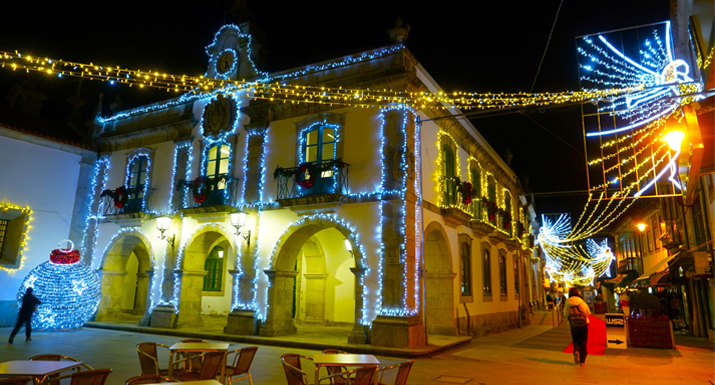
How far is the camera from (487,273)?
1861 cm

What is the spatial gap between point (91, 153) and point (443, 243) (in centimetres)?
1412

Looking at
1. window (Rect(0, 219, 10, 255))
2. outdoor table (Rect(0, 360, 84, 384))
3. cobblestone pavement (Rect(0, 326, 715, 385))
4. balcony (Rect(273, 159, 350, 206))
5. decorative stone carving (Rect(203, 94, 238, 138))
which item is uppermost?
decorative stone carving (Rect(203, 94, 238, 138))

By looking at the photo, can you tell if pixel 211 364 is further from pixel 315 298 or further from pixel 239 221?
pixel 315 298

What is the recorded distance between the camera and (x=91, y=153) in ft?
61.7

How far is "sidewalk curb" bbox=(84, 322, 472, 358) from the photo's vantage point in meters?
11.1

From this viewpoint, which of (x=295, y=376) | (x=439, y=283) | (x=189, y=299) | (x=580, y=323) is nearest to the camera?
(x=295, y=376)

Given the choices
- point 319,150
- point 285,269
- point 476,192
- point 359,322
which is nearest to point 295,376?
point 359,322

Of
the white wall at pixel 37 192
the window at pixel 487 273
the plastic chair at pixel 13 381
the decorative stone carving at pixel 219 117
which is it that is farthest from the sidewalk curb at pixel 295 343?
the plastic chair at pixel 13 381

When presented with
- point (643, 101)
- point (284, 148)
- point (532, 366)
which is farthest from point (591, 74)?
point (284, 148)

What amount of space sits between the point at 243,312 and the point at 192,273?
2.83 meters

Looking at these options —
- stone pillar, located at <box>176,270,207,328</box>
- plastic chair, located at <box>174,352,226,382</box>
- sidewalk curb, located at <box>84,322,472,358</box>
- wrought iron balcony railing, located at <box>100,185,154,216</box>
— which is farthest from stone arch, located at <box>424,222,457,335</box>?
wrought iron balcony railing, located at <box>100,185,154,216</box>

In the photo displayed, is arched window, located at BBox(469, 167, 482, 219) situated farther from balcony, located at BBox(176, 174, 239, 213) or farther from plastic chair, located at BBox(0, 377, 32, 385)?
plastic chair, located at BBox(0, 377, 32, 385)

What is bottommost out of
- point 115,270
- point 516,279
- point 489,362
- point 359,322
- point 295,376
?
point 489,362

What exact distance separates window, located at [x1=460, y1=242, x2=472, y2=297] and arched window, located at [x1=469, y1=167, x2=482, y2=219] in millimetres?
1389
